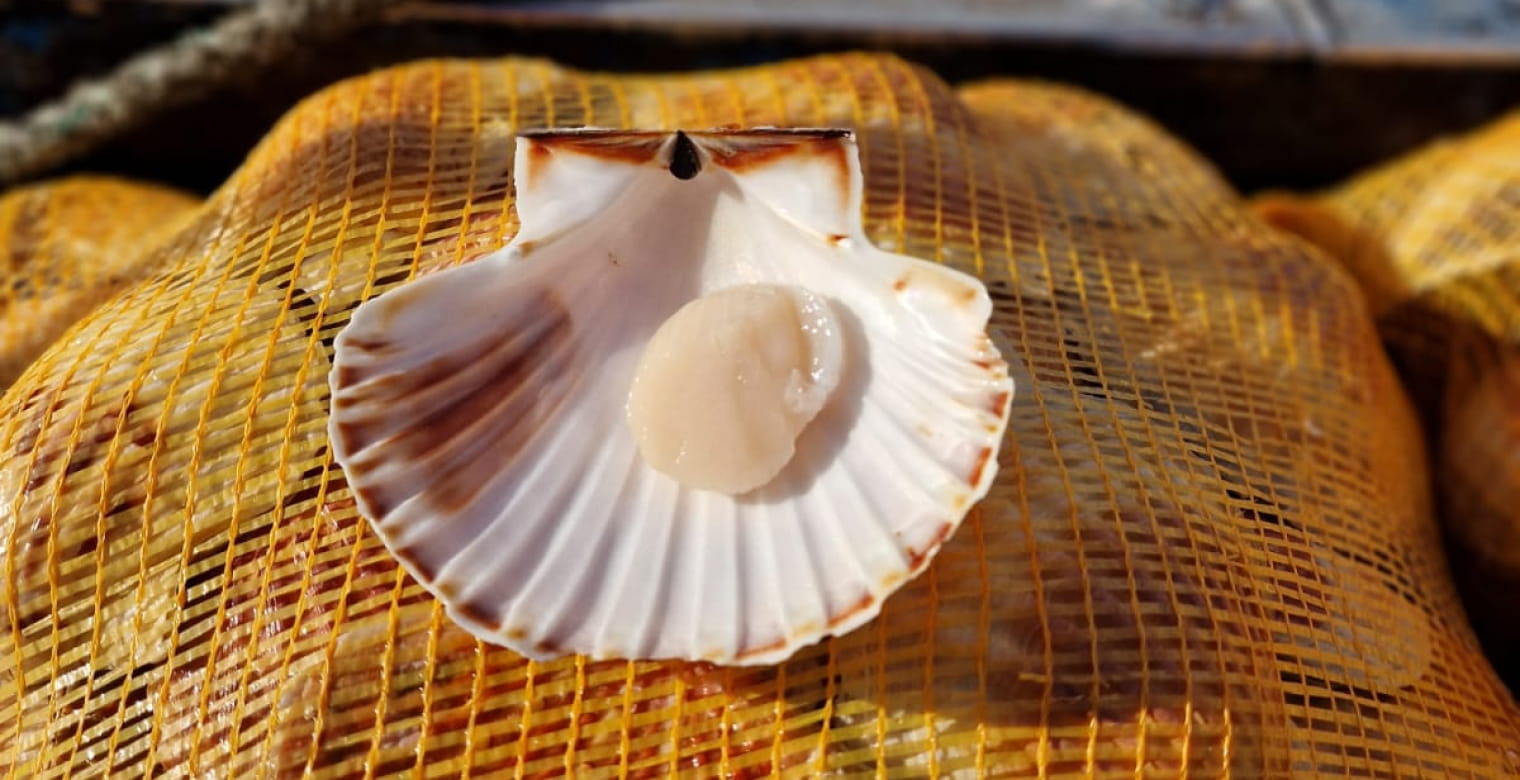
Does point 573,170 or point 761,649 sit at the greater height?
point 573,170

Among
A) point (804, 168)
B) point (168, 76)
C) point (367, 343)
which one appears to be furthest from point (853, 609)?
point (168, 76)

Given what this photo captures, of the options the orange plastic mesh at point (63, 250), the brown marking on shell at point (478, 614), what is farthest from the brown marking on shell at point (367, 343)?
the orange plastic mesh at point (63, 250)

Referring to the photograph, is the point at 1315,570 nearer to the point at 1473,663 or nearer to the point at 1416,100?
the point at 1473,663

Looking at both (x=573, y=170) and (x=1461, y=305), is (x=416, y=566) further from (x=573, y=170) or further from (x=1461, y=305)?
(x=1461, y=305)

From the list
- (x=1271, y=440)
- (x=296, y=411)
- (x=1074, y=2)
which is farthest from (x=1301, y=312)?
(x=296, y=411)

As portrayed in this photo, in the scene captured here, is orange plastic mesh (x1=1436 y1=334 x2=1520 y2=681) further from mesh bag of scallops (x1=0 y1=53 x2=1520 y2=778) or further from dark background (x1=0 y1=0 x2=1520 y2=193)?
dark background (x1=0 y1=0 x2=1520 y2=193)

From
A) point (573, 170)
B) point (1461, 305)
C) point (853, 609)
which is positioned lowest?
point (1461, 305)

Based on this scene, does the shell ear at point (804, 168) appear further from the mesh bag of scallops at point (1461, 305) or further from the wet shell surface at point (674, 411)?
the mesh bag of scallops at point (1461, 305)
